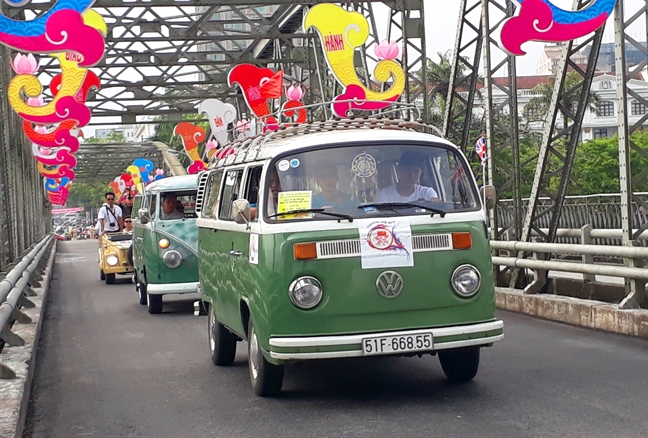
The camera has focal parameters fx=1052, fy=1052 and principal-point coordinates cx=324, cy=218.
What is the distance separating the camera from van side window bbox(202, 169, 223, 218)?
370 inches

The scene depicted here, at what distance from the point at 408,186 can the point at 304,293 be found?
117cm

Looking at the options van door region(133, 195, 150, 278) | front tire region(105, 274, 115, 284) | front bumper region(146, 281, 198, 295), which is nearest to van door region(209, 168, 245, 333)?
front bumper region(146, 281, 198, 295)

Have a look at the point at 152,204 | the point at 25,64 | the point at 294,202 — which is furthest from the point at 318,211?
the point at 25,64

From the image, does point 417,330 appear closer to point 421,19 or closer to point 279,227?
point 279,227

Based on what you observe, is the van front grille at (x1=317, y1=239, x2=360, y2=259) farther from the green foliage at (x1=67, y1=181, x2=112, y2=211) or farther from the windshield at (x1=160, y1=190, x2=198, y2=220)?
the green foliage at (x1=67, y1=181, x2=112, y2=211)

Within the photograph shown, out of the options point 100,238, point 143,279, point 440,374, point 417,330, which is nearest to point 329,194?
point 417,330

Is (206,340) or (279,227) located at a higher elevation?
(279,227)

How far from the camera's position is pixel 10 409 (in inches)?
257

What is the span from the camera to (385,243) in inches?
278

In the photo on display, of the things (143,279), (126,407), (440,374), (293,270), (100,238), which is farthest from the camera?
(100,238)

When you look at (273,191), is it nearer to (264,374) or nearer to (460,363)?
(264,374)

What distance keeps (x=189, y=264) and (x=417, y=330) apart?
8197 mm

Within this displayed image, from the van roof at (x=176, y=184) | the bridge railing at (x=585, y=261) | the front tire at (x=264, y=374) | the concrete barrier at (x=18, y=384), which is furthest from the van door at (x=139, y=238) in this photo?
the front tire at (x=264, y=374)

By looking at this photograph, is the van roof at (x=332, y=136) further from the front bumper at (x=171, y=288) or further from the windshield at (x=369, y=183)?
the front bumper at (x=171, y=288)
